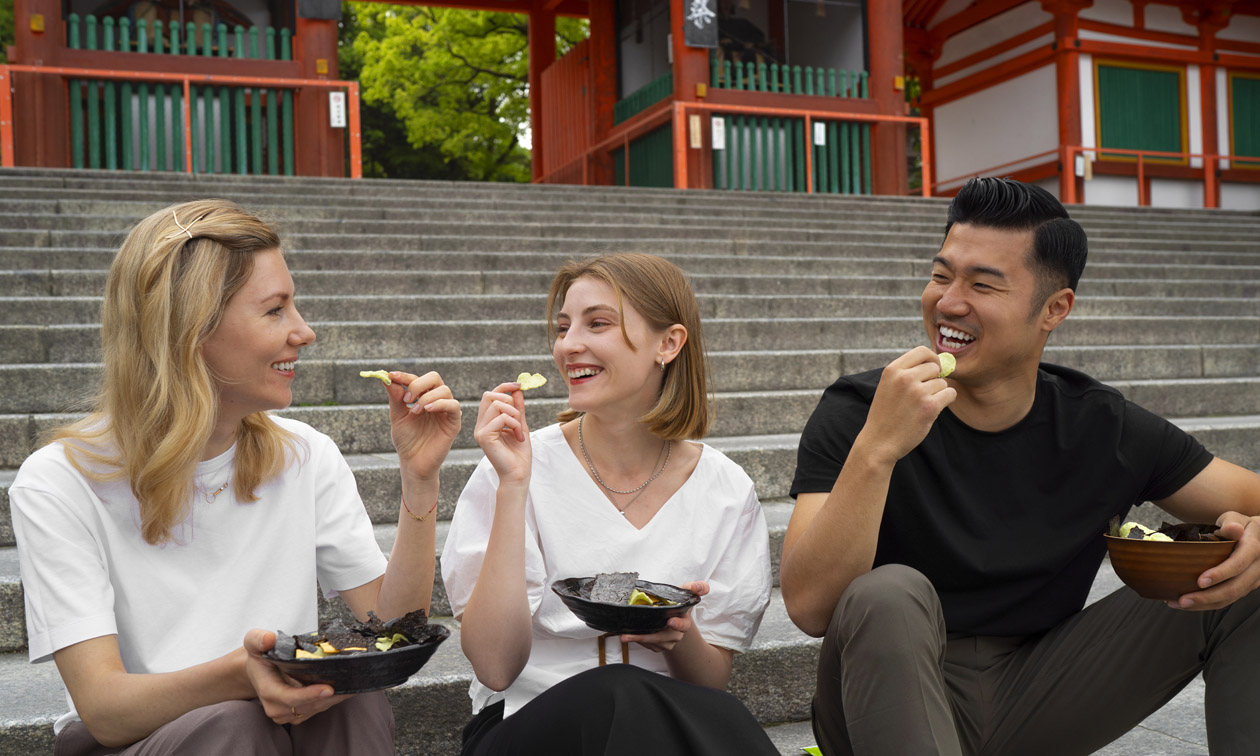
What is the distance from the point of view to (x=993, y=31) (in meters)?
14.9

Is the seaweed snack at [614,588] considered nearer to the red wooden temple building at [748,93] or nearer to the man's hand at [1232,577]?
the man's hand at [1232,577]

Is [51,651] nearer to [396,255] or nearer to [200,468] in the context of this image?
[200,468]

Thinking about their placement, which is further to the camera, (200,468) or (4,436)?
(4,436)

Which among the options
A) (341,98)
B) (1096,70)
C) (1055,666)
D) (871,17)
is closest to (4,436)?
(1055,666)

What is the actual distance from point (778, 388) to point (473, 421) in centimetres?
152

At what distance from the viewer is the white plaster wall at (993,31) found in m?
14.2

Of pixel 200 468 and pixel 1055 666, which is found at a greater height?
pixel 200 468

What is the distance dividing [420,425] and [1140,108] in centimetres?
1441

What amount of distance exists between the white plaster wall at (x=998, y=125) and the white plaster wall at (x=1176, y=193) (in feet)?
5.00

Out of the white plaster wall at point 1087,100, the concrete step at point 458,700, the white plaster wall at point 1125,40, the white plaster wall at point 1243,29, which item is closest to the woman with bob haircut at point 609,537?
the concrete step at point 458,700

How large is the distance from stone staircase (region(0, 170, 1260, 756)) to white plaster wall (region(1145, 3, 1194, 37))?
19.6ft

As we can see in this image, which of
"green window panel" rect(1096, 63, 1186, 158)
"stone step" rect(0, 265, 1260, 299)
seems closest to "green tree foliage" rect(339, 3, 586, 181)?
"green window panel" rect(1096, 63, 1186, 158)

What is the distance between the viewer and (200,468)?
1.91 metres

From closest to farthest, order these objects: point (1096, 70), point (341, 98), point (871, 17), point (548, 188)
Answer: point (548, 188) < point (341, 98) < point (871, 17) < point (1096, 70)
